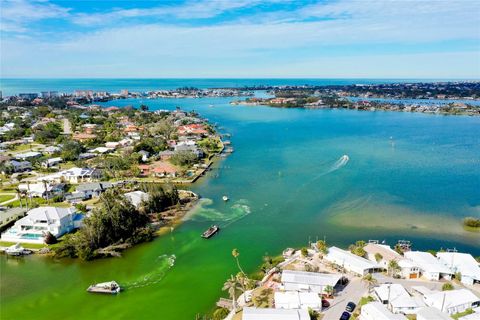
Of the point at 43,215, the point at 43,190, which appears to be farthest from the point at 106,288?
the point at 43,190

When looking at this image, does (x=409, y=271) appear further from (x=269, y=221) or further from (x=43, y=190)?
(x=43, y=190)

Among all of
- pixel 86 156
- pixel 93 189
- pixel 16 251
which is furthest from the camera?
pixel 86 156

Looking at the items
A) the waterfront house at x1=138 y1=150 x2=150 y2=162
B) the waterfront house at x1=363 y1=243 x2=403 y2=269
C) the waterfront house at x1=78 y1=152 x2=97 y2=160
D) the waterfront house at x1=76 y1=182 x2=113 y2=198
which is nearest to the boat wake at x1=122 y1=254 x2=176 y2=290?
the waterfront house at x1=363 y1=243 x2=403 y2=269

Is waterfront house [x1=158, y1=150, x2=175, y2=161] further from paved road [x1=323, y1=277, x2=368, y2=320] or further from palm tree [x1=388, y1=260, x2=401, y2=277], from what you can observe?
palm tree [x1=388, y1=260, x2=401, y2=277]

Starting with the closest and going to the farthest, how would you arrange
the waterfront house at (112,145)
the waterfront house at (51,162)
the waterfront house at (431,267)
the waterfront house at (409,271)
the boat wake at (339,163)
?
1. the waterfront house at (431,267)
2. the waterfront house at (409,271)
3. the boat wake at (339,163)
4. the waterfront house at (51,162)
5. the waterfront house at (112,145)

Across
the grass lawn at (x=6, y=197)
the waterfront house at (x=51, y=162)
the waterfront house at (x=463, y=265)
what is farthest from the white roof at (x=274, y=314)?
the waterfront house at (x=51, y=162)

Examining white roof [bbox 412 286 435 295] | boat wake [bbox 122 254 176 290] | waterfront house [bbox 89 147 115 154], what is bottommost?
boat wake [bbox 122 254 176 290]

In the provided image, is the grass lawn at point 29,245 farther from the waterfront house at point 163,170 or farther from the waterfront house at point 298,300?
the waterfront house at point 163,170
